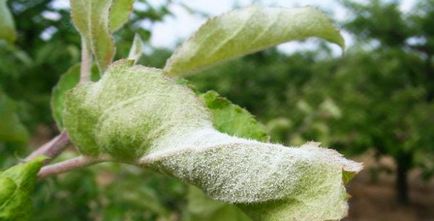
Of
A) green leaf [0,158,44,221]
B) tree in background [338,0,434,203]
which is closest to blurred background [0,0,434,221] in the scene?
tree in background [338,0,434,203]

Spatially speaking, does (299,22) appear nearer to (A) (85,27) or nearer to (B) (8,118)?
(A) (85,27)

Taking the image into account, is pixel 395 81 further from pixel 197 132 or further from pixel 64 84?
pixel 197 132

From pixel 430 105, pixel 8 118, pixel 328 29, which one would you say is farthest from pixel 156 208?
pixel 430 105

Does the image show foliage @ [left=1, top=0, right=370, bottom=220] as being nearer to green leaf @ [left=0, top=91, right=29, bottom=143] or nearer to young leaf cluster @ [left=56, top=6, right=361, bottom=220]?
young leaf cluster @ [left=56, top=6, right=361, bottom=220]

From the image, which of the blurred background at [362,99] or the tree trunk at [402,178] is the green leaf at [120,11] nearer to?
the blurred background at [362,99]

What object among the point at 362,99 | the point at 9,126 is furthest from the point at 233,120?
the point at 362,99
